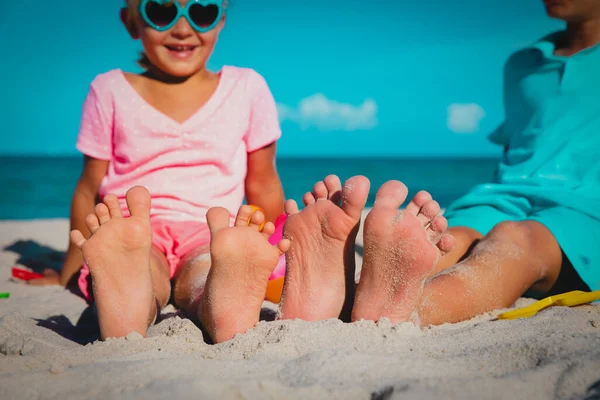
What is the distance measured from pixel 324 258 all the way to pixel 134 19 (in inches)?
53.7

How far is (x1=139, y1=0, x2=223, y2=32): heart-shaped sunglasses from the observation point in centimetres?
197

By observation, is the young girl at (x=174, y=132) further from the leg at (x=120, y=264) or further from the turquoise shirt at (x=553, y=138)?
the turquoise shirt at (x=553, y=138)

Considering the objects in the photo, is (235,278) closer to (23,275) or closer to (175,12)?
(175,12)

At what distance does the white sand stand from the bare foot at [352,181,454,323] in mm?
59

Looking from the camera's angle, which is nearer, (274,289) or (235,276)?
(235,276)

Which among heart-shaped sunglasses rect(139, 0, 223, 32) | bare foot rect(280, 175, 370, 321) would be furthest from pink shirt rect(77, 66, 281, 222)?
bare foot rect(280, 175, 370, 321)

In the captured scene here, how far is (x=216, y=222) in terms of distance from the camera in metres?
1.30

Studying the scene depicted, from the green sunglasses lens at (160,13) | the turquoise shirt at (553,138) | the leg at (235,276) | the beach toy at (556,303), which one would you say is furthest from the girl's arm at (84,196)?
the beach toy at (556,303)

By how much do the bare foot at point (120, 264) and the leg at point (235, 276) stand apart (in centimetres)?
17

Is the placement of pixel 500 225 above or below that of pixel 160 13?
below

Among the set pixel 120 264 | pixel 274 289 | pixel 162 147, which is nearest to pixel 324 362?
pixel 120 264

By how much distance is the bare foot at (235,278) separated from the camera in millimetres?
1236

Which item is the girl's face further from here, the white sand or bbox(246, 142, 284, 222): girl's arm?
the white sand

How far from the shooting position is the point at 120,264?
1.31 meters
